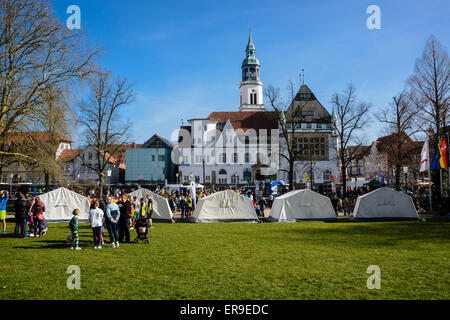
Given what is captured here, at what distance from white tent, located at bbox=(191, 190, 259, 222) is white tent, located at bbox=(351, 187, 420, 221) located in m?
6.83

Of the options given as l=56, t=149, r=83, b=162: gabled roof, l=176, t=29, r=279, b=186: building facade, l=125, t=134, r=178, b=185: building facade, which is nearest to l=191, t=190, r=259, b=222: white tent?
l=176, t=29, r=279, b=186: building facade

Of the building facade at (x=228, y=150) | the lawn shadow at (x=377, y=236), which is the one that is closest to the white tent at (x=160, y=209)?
the lawn shadow at (x=377, y=236)

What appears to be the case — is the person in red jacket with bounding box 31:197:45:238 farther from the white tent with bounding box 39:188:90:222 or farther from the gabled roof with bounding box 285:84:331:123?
the gabled roof with bounding box 285:84:331:123

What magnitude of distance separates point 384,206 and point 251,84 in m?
67.2

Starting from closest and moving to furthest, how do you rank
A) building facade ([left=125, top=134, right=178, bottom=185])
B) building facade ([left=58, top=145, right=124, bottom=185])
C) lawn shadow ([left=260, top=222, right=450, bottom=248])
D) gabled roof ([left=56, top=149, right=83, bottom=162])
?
lawn shadow ([left=260, top=222, right=450, bottom=248]) < building facade ([left=58, top=145, right=124, bottom=185]) < building facade ([left=125, top=134, right=178, bottom=185]) < gabled roof ([left=56, top=149, right=83, bottom=162])

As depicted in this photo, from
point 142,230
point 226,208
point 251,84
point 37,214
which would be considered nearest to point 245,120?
point 251,84

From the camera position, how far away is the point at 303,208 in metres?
22.0

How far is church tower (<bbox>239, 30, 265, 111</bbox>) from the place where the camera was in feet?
277

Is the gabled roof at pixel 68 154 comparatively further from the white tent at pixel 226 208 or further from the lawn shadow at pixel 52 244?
the lawn shadow at pixel 52 244

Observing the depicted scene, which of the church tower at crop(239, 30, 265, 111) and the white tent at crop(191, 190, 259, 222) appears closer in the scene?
the white tent at crop(191, 190, 259, 222)

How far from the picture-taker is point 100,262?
9531mm

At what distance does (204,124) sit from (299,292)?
6552cm
